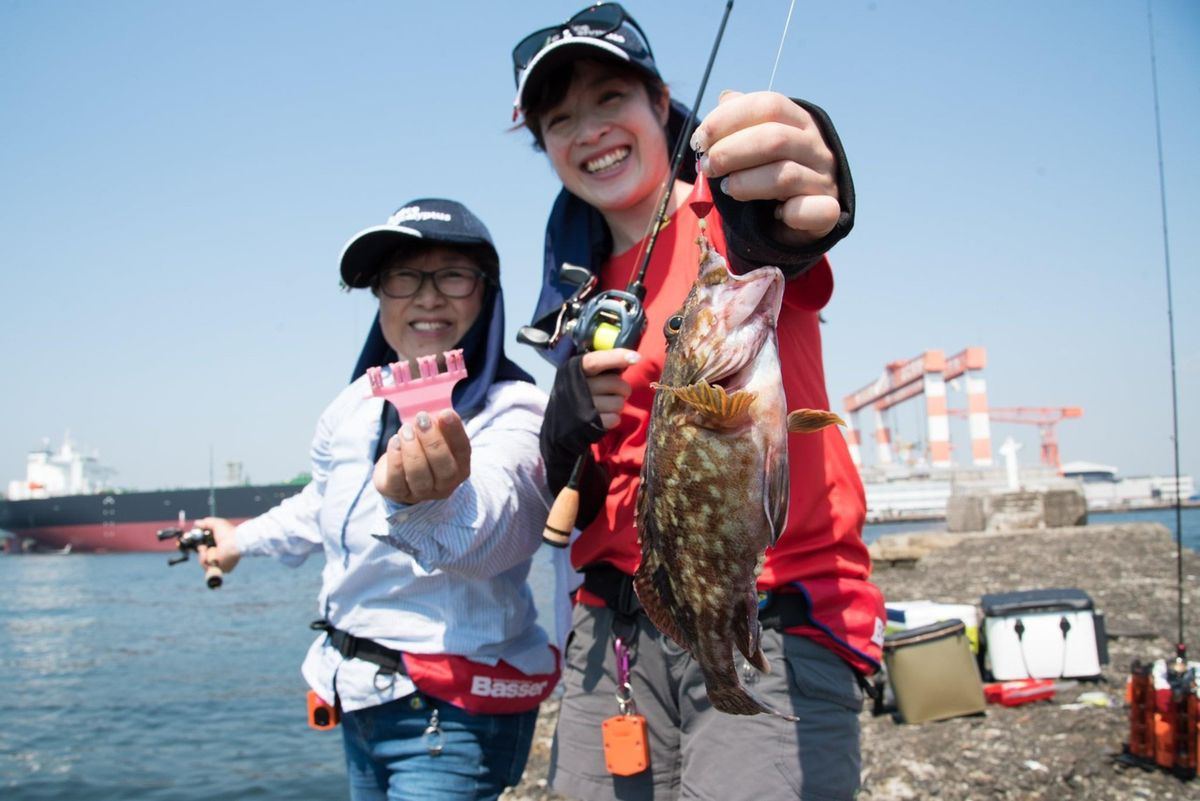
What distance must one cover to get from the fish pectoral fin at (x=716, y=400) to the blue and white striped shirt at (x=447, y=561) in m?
1.08

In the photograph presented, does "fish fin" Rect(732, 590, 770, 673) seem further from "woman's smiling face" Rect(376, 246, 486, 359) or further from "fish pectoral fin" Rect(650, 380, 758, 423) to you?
"woman's smiling face" Rect(376, 246, 486, 359)

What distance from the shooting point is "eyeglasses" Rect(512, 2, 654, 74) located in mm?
2705

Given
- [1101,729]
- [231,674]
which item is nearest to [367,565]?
[1101,729]

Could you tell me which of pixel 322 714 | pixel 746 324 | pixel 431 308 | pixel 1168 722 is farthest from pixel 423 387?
pixel 1168 722

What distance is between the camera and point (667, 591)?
78.7 inches

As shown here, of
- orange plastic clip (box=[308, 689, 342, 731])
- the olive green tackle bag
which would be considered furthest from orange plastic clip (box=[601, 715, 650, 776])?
the olive green tackle bag

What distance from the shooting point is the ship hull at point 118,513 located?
61.8 m

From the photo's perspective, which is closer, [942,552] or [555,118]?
[555,118]

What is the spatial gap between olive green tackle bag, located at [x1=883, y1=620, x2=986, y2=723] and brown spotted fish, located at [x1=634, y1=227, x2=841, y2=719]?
5.30 metres

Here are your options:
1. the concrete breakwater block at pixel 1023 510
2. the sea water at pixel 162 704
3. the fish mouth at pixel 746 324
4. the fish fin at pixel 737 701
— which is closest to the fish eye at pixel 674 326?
the fish mouth at pixel 746 324

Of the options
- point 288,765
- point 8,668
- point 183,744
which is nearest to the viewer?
point 288,765

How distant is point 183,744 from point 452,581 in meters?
10.6

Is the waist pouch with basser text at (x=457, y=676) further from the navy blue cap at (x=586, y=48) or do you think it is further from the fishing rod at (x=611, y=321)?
the navy blue cap at (x=586, y=48)

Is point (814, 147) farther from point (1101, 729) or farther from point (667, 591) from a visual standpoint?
point (1101, 729)
